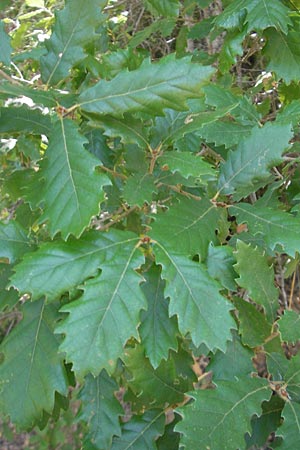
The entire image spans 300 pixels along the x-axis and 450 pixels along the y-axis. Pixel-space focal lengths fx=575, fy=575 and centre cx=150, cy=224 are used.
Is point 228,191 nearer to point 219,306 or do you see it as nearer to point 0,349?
point 219,306

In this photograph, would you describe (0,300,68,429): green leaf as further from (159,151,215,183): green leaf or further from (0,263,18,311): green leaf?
(159,151,215,183): green leaf

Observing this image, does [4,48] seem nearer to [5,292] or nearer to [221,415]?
[5,292]

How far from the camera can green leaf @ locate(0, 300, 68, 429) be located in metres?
1.18

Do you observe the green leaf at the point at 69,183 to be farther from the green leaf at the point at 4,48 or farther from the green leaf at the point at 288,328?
the green leaf at the point at 288,328

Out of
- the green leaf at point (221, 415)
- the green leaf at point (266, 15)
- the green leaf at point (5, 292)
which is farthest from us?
the green leaf at point (266, 15)

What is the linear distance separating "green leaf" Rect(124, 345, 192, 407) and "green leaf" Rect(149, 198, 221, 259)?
0.97 ft

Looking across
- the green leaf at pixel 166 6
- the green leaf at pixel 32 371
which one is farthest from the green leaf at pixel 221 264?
the green leaf at pixel 166 6

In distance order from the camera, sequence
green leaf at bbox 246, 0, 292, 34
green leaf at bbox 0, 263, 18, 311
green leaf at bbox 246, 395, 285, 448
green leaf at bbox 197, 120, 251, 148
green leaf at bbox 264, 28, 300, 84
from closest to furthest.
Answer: green leaf at bbox 0, 263, 18, 311 → green leaf at bbox 246, 395, 285, 448 → green leaf at bbox 197, 120, 251, 148 → green leaf at bbox 246, 0, 292, 34 → green leaf at bbox 264, 28, 300, 84

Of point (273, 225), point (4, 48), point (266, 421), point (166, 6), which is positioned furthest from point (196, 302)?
point (166, 6)

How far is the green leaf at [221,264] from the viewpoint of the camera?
1182mm

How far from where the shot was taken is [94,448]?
4.36 ft

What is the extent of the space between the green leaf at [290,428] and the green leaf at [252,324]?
160mm

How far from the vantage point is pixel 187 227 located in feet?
3.89

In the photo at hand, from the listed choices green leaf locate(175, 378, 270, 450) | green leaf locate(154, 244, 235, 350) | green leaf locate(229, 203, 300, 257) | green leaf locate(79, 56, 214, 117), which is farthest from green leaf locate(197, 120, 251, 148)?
green leaf locate(175, 378, 270, 450)
